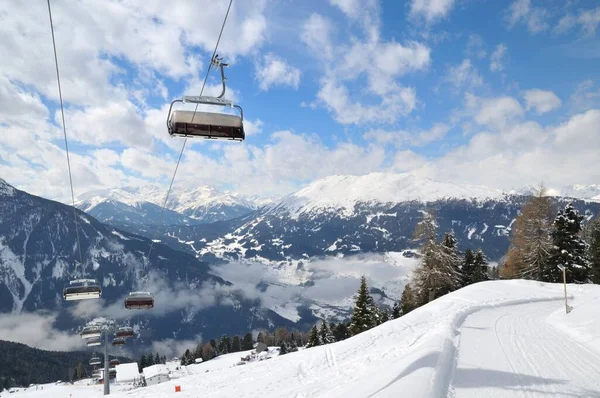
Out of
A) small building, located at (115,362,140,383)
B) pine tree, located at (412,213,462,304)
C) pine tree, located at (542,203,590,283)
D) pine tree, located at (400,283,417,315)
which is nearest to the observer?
pine tree, located at (412,213,462,304)

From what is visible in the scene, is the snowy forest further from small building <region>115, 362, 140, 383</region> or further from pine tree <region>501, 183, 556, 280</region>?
small building <region>115, 362, 140, 383</region>

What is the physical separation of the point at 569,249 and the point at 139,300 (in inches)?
1659

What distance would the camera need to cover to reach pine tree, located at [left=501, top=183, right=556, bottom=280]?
→ 136ft

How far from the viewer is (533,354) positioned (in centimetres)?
1277

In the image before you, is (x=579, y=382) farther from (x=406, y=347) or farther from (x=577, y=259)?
(x=577, y=259)

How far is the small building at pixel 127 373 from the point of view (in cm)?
10212

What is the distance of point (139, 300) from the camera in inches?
923

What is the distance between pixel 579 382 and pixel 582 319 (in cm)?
1026

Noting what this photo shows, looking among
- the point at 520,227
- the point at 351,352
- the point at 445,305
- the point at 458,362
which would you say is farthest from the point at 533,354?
the point at 520,227

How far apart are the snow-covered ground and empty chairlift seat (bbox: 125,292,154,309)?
534cm

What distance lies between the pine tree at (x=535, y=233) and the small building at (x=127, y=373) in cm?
9815

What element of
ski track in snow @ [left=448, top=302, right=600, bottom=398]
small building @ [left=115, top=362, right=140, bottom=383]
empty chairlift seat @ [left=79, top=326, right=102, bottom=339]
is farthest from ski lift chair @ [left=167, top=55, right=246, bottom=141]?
small building @ [left=115, top=362, right=140, bottom=383]

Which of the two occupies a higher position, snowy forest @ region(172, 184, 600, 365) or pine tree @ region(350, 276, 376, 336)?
snowy forest @ region(172, 184, 600, 365)

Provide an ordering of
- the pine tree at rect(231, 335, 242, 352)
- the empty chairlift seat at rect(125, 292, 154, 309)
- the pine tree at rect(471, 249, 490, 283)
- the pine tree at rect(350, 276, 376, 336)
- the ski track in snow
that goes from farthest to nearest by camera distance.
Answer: the pine tree at rect(231, 335, 242, 352)
the pine tree at rect(471, 249, 490, 283)
the pine tree at rect(350, 276, 376, 336)
the empty chairlift seat at rect(125, 292, 154, 309)
the ski track in snow
